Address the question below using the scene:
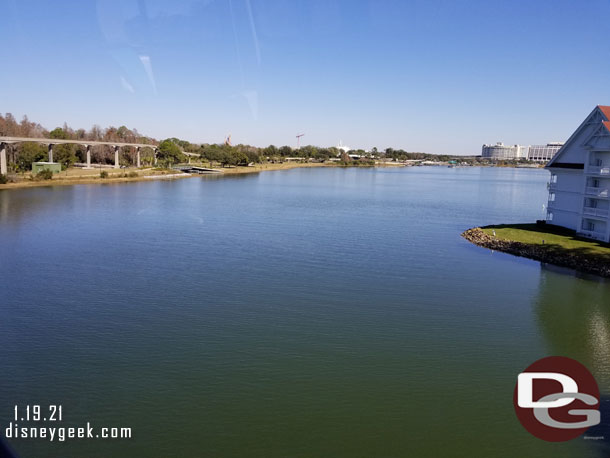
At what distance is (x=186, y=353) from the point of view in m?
13.9

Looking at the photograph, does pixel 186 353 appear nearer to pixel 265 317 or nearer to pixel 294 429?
pixel 265 317

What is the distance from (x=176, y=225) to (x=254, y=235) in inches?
293

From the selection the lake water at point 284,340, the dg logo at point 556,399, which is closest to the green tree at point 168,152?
the lake water at point 284,340

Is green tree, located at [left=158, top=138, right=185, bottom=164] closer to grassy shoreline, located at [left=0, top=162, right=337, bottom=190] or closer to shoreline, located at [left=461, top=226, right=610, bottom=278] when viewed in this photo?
grassy shoreline, located at [left=0, top=162, right=337, bottom=190]

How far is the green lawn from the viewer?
84.6 ft

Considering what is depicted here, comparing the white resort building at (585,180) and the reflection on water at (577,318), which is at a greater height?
the white resort building at (585,180)

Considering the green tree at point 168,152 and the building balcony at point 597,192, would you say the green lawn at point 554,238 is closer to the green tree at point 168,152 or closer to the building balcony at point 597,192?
the building balcony at point 597,192

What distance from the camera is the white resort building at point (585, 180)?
27.5 m

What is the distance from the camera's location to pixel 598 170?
91.7ft

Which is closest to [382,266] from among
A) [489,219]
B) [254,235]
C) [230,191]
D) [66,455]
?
[254,235]

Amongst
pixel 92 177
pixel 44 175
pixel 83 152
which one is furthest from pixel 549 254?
pixel 83 152

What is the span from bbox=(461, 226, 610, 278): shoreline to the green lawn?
0.34 m

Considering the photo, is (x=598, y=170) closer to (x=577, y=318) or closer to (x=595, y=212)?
(x=595, y=212)

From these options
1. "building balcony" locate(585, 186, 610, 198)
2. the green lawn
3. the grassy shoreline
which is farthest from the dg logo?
the grassy shoreline
